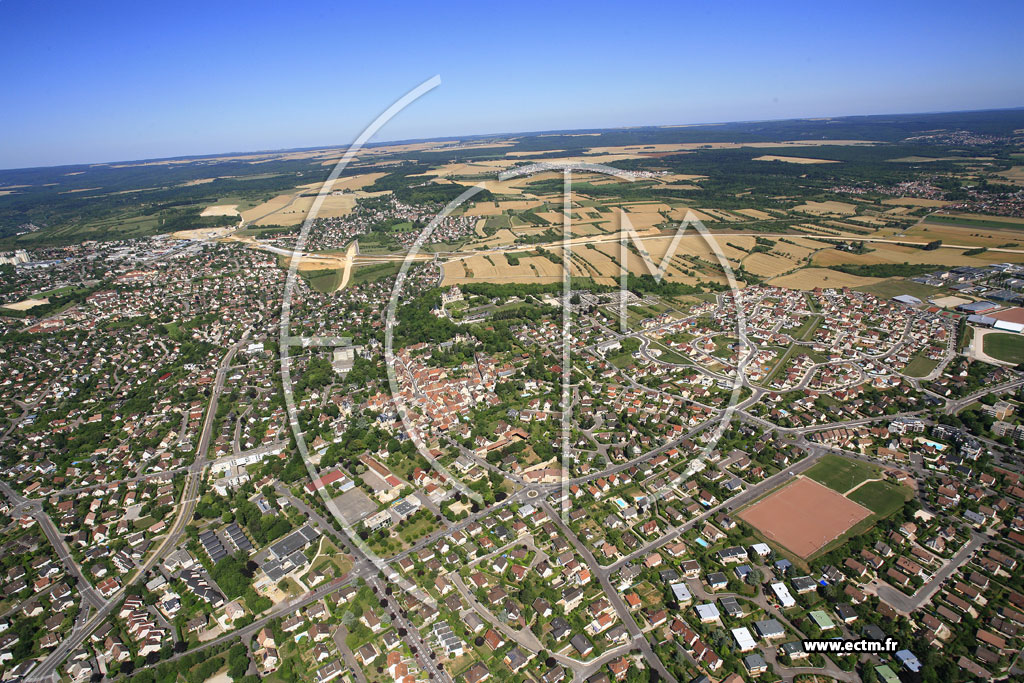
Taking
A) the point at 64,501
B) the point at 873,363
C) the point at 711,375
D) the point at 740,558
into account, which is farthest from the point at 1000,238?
the point at 64,501

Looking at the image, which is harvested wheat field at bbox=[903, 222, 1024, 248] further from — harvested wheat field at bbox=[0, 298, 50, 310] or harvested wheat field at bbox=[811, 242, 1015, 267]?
harvested wheat field at bbox=[0, 298, 50, 310]

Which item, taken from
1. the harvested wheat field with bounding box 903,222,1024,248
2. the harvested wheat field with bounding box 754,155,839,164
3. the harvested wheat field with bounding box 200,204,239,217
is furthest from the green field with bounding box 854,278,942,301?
the harvested wheat field with bounding box 200,204,239,217

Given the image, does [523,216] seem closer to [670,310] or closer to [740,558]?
[670,310]

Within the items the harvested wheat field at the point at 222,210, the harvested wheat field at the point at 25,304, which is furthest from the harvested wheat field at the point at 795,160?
the harvested wheat field at the point at 25,304

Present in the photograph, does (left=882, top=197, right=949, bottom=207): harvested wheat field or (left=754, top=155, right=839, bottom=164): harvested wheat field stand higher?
(left=754, top=155, right=839, bottom=164): harvested wheat field

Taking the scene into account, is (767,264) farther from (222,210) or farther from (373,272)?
(222,210)

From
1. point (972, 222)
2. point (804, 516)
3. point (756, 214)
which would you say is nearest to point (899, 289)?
point (972, 222)

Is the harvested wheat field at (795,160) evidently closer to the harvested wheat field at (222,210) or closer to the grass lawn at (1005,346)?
the grass lawn at (1005,346)
